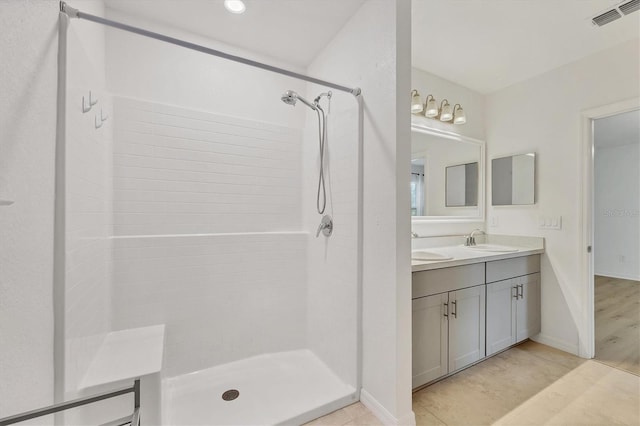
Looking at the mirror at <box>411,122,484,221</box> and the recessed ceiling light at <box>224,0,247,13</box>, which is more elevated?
the recessed ceiling light at <box>224,0,247,13</box>

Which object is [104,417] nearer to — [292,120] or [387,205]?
[387,205]

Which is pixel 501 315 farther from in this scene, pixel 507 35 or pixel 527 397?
pixel 507 35

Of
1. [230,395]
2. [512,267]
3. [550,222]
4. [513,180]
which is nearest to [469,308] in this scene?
[512,267]

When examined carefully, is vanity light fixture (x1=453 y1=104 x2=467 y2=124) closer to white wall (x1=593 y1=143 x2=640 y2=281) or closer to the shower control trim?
the shower control trim

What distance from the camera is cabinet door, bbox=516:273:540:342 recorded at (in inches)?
91.7

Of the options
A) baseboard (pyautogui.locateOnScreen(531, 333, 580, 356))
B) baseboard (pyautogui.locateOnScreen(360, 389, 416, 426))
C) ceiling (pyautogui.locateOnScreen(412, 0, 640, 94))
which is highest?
ceiling (pyautogui.locateOnScreen(412, 0, 640, 94))

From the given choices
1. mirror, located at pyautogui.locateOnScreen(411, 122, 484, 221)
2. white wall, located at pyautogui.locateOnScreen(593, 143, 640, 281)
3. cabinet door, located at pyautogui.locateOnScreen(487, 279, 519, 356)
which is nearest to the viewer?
cabinet door, located at pyautogui.locateOnScreen(487, 279, 519, 356)

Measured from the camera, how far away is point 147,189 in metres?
1.84

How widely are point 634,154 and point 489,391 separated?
559 cm

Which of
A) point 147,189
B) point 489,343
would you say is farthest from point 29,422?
point 489,343

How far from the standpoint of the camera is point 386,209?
1.50 metres

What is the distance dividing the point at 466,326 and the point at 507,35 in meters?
2.24

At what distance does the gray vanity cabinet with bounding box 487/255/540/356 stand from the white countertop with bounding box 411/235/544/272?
0.21 ft

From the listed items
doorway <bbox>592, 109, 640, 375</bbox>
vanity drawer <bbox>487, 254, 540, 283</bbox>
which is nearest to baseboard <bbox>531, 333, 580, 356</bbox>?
vanity drawer <bbox>487, 254, 540, 283</bbox>
